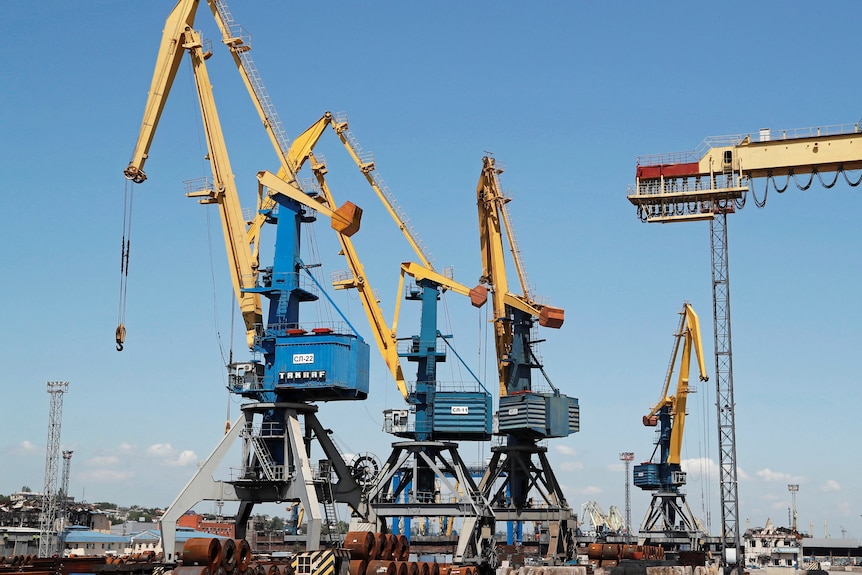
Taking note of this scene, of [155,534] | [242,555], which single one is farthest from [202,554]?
[155,534]

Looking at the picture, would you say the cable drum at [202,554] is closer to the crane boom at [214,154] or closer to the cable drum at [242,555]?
the cable drum at [242,555]

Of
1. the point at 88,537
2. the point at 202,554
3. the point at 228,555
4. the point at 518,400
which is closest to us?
the point at 202,554

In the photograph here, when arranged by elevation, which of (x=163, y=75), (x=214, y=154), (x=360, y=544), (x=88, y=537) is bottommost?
(x=88, y=537)

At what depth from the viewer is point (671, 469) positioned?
112 metres

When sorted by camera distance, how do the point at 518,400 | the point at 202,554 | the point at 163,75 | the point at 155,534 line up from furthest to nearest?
the point at 155,534 < the point at 518,400 < the point at 163,75 < the point at 202,554

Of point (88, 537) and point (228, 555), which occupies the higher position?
point (228, 555)

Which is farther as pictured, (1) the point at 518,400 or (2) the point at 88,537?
(2) the point at 88,537

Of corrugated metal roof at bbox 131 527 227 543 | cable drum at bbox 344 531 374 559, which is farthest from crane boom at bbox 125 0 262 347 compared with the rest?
corrugated metal roof at bbox 131 527 227 543

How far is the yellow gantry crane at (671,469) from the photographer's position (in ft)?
361

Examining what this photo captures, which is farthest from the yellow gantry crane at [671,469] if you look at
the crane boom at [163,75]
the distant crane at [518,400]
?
the crane boom at [163,75]

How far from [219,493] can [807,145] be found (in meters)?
39.3

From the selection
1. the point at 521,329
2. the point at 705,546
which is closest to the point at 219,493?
the point at 521,329

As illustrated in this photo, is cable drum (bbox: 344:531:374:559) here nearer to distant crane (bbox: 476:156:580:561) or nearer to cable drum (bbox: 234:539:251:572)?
cable drum (bbox: 234:539:251:572)

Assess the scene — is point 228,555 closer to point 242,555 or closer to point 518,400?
point 242,555
